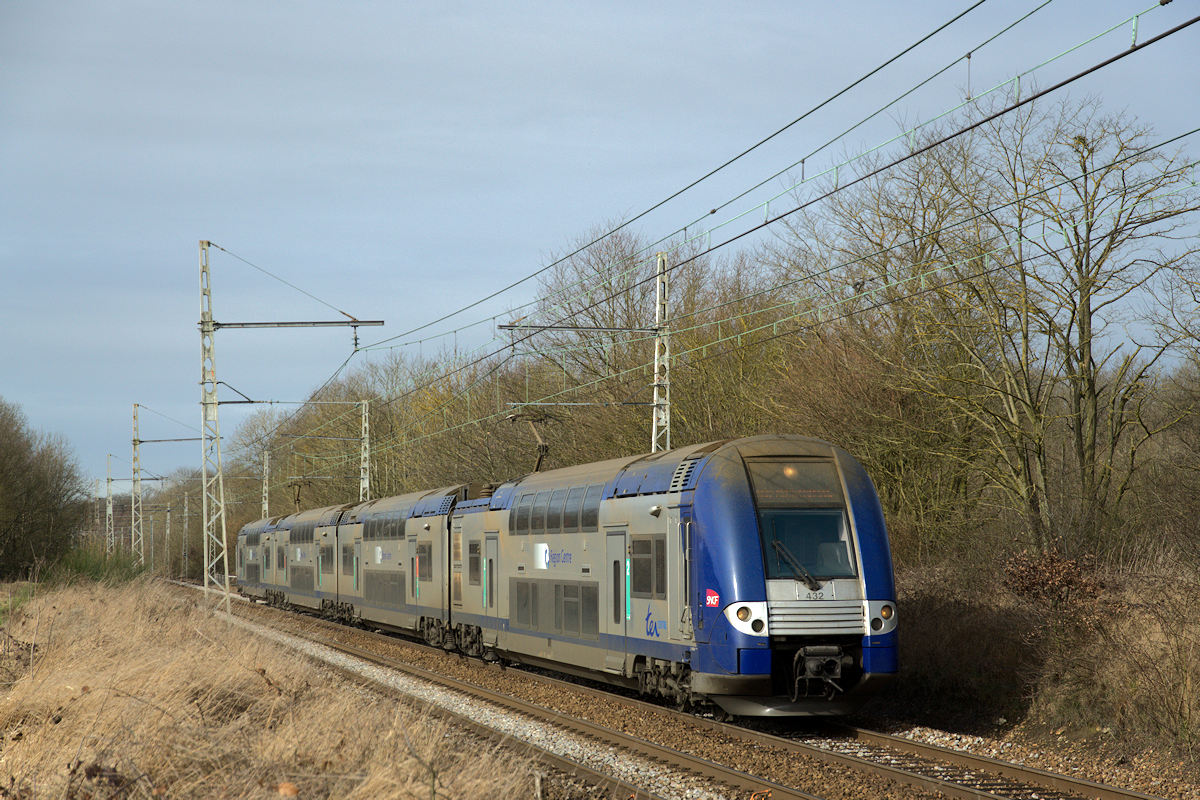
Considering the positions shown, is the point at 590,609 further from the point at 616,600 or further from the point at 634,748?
the point at 634,748

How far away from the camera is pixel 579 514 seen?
54.1 feet

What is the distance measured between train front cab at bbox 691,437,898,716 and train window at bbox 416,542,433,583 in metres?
12.3

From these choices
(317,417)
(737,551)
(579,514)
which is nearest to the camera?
(737,551)

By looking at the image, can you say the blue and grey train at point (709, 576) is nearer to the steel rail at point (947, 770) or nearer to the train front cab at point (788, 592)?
the train front cab at point (788, 592)

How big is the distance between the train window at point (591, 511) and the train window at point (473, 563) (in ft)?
17.3

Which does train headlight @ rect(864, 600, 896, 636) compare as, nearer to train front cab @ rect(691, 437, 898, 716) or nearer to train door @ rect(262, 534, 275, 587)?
train front cab @ rect(691, 437, 898, 716)

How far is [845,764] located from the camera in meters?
11.1

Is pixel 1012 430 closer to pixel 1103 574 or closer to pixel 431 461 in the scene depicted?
pixel 1103 574

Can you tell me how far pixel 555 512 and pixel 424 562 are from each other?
8.25m

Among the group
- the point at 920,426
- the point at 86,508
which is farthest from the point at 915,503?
the point at 86,508

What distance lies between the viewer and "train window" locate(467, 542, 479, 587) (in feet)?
69.4

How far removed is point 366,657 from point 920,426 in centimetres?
1204

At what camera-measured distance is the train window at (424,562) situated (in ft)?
80.3

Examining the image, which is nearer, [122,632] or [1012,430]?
[122,632]
